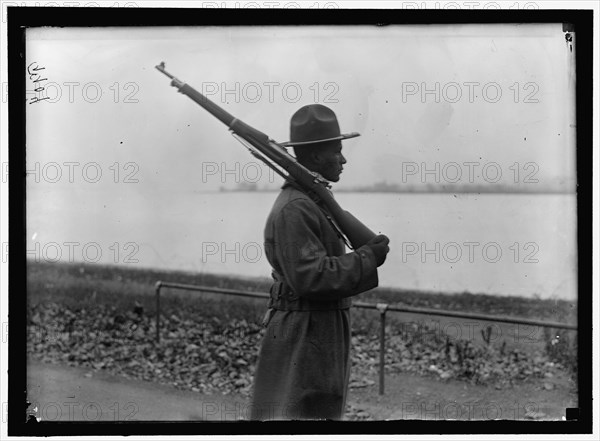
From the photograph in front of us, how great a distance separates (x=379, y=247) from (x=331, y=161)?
25.3 inches

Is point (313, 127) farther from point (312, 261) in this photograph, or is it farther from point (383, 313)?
point (383, 313)

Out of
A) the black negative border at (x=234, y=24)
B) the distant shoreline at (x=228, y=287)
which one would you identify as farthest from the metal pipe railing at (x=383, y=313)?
the black negative border at (x=234, y=24)

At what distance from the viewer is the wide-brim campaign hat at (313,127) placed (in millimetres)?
5090

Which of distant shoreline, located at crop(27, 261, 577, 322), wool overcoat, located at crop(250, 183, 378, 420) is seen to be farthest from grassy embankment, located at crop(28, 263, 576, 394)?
wool overcoat, located at crop(250, 183, 378, 420)

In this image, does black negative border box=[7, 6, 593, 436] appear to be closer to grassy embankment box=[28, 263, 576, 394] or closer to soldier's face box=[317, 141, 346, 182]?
grassy embankment box=[28, 263, 576, 394]

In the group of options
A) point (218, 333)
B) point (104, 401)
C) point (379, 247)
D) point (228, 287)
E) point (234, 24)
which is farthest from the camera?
point (218, 333)

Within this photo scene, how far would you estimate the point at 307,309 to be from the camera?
16.2 ft

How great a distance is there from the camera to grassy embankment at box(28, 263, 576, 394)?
233 inches

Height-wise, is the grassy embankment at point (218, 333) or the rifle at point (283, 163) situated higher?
the rifle at point (283, 163)

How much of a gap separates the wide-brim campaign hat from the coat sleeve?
1.40ft

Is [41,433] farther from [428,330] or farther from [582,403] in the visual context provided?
[582,403]

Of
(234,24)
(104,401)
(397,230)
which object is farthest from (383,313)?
(234,24)

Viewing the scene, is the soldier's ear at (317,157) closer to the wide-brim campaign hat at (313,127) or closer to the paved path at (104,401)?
the wide-brim campaign hat at (313,127)

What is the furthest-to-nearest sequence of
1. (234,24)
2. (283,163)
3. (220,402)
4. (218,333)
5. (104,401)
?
1. (218,333)
2. (220,402)
3. (104,401)
4. (234,24)
5. (283,163)
